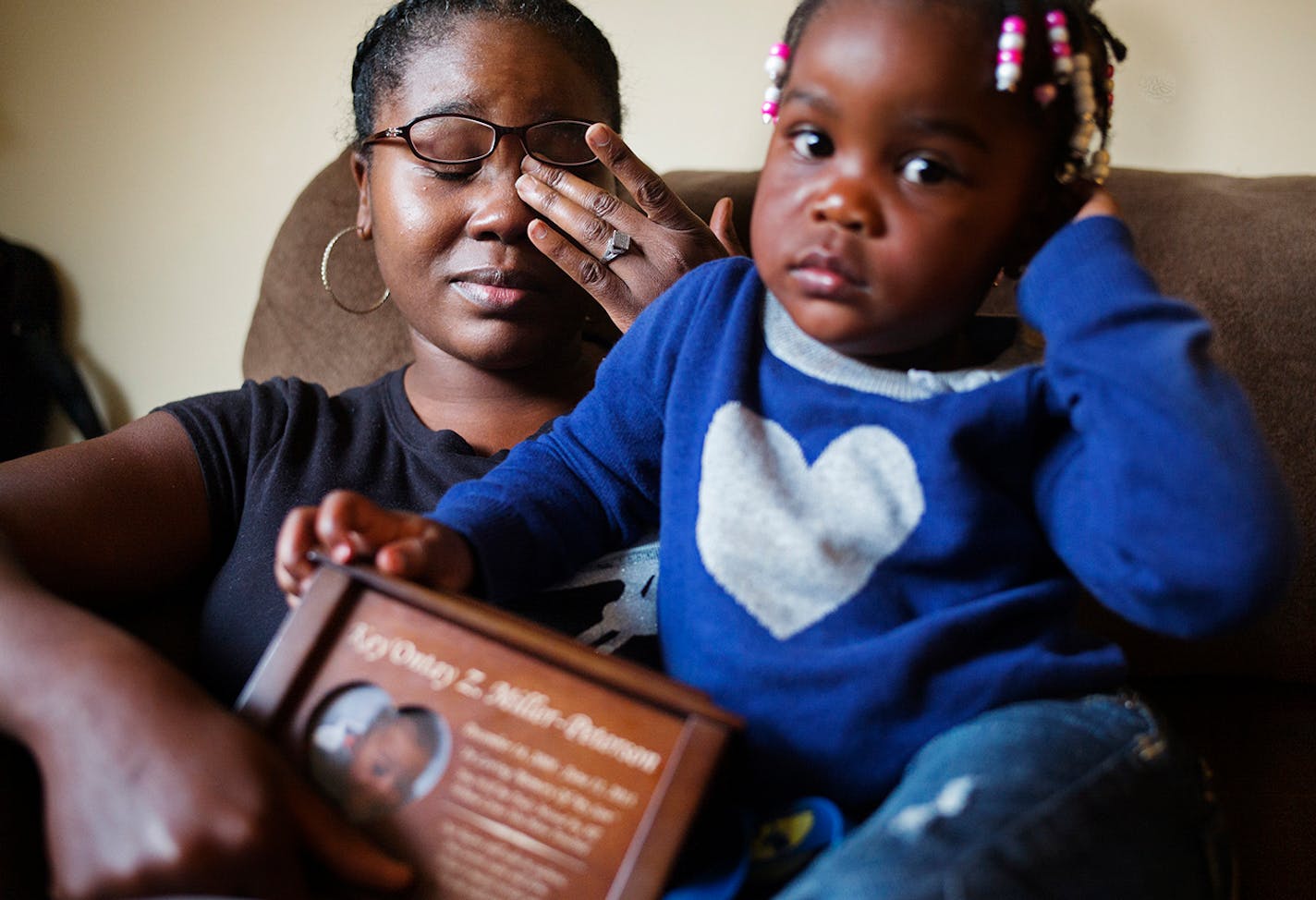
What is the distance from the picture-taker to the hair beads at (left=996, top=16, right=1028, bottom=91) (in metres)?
0.71

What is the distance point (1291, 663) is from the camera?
116 cm

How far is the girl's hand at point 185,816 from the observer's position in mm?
603

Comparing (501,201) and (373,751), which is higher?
(501,201)

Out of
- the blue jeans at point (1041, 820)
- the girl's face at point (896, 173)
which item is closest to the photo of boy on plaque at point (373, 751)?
the blue jeans at point (1041, 820)

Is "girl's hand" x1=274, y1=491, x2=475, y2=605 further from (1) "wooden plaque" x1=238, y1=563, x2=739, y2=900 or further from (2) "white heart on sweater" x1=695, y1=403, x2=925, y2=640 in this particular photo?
(2) "white heart on sweater" x1=695, y1=403, x2=925, y2=640

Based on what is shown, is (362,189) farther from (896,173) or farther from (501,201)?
(896,173)

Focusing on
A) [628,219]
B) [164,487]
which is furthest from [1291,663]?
[164,487]

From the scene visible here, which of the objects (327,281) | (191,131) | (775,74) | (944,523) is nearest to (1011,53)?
(775,74)

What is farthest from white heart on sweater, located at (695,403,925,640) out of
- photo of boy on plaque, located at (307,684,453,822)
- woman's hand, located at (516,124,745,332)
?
woman's hand, located at (516,124,745,332)

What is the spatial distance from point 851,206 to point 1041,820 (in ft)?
1.35

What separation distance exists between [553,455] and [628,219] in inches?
14.1

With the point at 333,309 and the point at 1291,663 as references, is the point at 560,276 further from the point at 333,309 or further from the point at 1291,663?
the point at 1291,663

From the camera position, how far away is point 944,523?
0.74 m

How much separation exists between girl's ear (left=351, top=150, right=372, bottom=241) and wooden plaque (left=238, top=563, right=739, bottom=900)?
805mm
